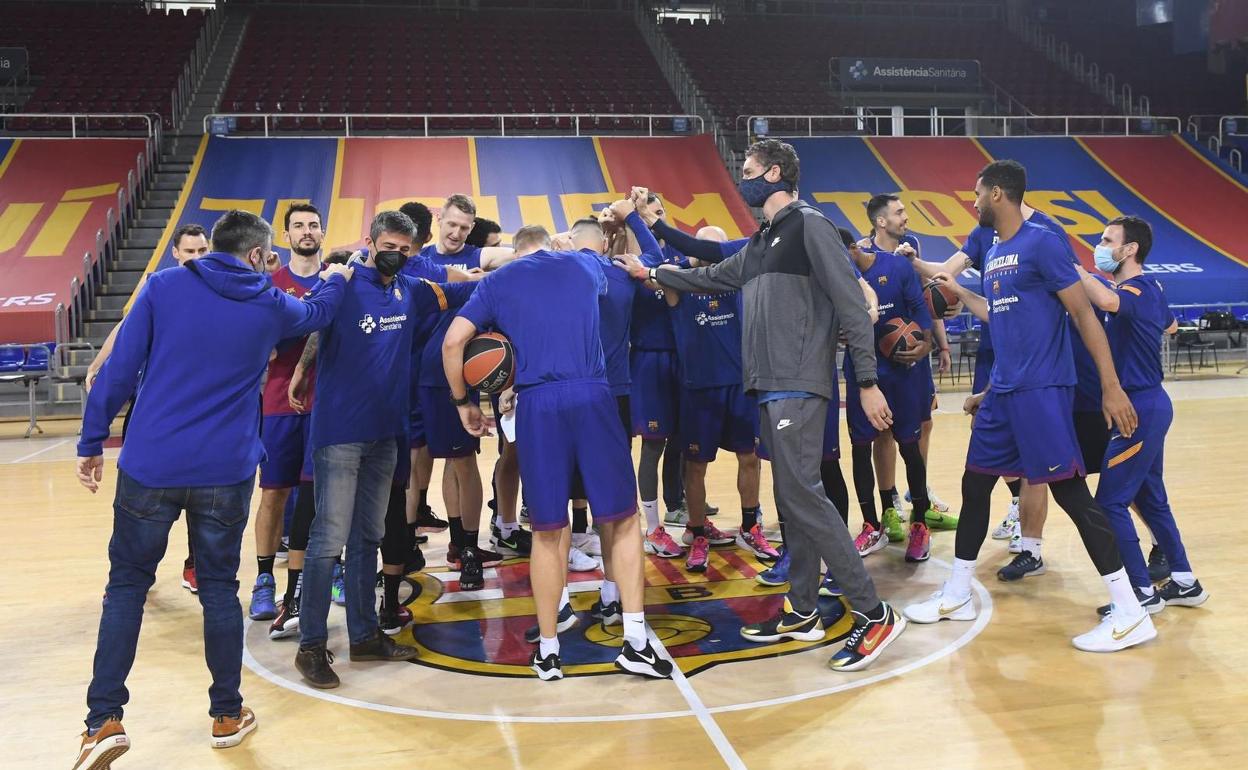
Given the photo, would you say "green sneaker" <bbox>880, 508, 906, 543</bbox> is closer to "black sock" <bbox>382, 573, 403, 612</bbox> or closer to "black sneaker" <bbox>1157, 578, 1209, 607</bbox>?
"black sneaker" <bbox>1157, 578, 1209, 607</bbox>

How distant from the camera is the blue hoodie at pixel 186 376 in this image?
339cm

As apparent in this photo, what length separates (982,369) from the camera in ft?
21.5

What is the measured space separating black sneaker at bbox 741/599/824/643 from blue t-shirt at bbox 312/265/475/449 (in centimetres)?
180

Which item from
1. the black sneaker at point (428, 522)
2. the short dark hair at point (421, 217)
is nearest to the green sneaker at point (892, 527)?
the black sneaker at point (428, 522)

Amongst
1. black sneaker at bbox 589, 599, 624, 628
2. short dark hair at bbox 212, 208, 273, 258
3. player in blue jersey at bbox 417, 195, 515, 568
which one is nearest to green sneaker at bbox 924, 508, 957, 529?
black sneaker at bbox 589, 599, 624, 628

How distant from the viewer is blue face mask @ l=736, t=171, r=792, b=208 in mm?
4445

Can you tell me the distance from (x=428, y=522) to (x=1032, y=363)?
156 inches

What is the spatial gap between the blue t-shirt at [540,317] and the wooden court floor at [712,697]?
1.25 m

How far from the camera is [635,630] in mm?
4141

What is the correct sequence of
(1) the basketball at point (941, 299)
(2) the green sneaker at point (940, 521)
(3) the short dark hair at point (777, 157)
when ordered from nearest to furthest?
1. (3) the short dark hair at point (777, 157)
2. (1) the basketball at point (941, 299)
3. (2) the green sneaker at point (940, 521)

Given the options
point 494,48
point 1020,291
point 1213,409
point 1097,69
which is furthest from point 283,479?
point 1097,69

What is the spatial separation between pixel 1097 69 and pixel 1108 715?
26.1 metres

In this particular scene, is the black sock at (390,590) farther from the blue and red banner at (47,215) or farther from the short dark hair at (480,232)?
the blue and red banner at (47,215)

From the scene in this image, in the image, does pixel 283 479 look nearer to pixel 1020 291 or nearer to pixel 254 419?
pixel 254 419
